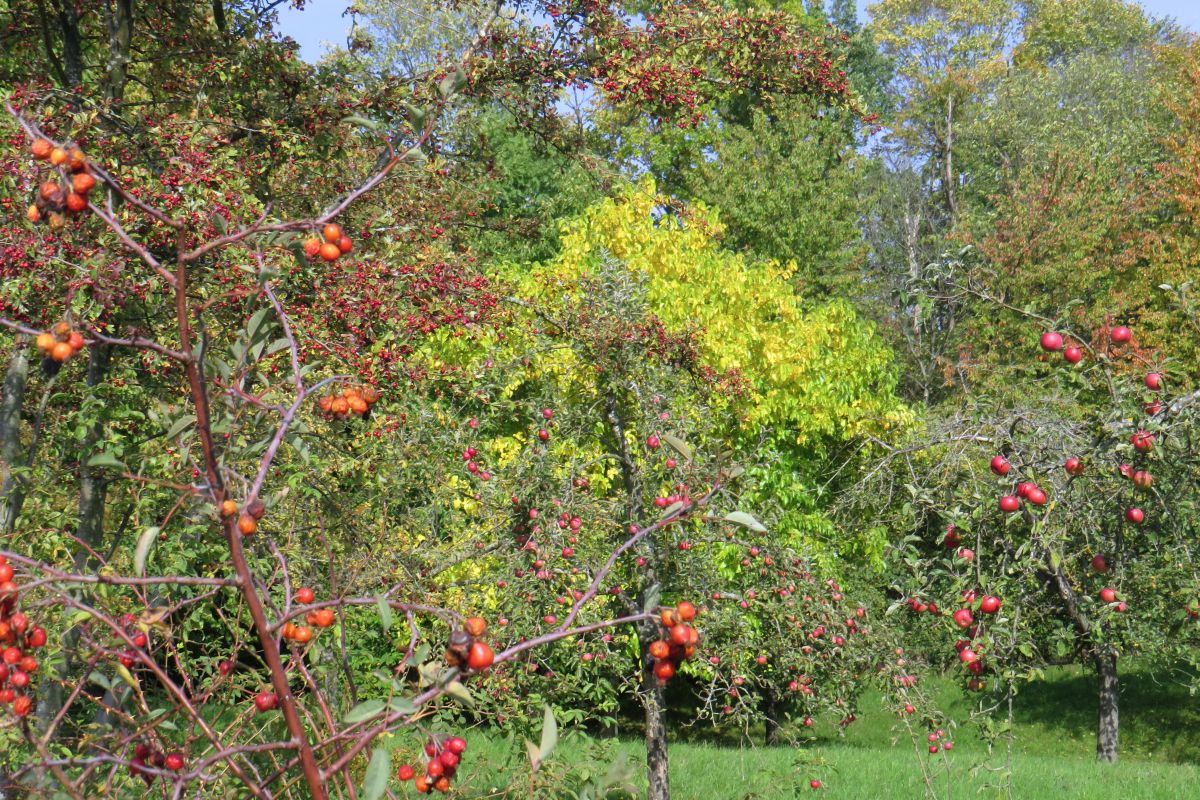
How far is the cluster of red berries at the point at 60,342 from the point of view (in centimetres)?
148

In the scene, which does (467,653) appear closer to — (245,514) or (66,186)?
(245,514)

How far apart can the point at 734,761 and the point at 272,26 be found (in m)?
7.47

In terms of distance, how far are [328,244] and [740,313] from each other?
11.3 meters

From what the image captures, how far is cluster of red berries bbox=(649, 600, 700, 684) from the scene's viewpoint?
1.48 m

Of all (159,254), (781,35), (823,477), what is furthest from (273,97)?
(823,477)

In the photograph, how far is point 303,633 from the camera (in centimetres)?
172

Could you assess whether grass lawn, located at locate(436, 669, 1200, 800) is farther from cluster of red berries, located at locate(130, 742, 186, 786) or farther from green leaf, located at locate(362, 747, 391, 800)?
green leaf, located at locate(362, 747, 391, 800)

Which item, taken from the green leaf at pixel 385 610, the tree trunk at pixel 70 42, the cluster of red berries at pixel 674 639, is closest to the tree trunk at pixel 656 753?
the tree trunk at pixel 70 42

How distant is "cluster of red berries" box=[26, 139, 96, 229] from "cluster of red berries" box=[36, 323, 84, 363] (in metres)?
0.17

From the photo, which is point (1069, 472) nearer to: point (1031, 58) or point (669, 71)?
point (669, 71)

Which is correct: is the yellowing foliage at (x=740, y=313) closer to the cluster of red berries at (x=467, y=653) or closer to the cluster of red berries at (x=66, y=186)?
the cluster of red berries at (x=66, y=186)

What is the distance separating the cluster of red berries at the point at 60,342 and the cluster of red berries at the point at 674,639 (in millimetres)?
964

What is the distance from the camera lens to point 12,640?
1618mm

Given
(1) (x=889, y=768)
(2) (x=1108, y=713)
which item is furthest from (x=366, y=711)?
(2) (x=1108, y=713)
